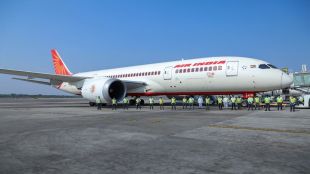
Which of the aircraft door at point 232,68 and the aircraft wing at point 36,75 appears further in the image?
the aircraft wing at point 36,75

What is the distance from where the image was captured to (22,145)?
5477 millimetres

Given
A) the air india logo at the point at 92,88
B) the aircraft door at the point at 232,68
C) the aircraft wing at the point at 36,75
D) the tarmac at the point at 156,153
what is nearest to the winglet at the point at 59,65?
the aircraft wing at the point at 36,75

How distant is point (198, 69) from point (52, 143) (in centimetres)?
1429

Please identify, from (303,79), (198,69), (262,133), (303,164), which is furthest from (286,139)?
(303,79)

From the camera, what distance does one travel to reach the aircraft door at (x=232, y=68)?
56.1ft

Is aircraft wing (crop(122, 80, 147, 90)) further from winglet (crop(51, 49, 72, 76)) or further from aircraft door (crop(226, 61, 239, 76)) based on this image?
winglet (crop(51, 49, 72, 76))

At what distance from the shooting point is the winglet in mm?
32188

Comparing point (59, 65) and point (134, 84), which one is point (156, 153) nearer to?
point (134, 84)

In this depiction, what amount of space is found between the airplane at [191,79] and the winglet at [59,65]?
859 centimetres

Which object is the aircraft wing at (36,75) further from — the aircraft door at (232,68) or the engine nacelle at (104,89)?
the aircraft door at (232,68)

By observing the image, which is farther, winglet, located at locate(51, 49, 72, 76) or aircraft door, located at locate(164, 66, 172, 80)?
winglet, located at locate(51, 49, 72, 76)

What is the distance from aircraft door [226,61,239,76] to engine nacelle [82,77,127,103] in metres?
8.09

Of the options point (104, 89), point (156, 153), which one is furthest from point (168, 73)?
point (156, 153)

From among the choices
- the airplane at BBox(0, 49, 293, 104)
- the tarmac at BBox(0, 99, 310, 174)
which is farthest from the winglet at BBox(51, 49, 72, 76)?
the tarmac at BBox(0, 99, 310, 174)
